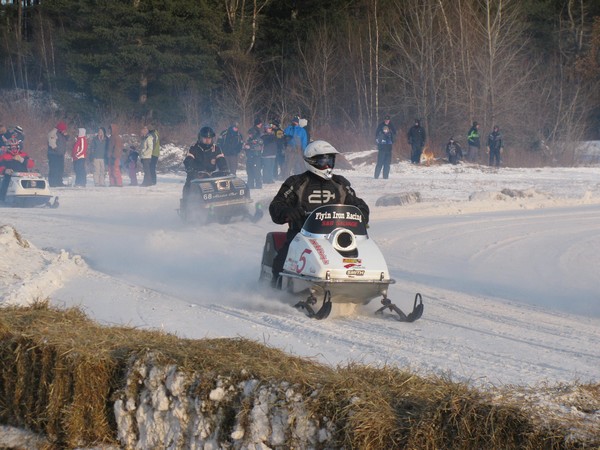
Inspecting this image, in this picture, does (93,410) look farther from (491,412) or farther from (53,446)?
(491,412)

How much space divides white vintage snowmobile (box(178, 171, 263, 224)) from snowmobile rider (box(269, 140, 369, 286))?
7.99 meters

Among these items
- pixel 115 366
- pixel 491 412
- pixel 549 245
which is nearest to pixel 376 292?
pixel 115 366

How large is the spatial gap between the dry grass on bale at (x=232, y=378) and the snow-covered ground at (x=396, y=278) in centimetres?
116

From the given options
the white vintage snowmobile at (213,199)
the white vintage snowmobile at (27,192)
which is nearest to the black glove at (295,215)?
the white vintage snowmobile at (213,199)

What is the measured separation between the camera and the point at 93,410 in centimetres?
531

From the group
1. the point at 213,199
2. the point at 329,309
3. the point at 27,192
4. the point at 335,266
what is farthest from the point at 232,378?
the point at 27,192

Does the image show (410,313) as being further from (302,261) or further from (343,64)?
(343,64)

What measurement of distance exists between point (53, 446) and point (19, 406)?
447mm

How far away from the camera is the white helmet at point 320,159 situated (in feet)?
33.1

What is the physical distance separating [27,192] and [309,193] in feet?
44.9

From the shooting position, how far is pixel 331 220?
31.9 ft

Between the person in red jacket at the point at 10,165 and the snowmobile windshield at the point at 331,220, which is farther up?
the person in red jacket at the point at 10,165

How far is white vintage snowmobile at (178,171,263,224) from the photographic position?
18078mm

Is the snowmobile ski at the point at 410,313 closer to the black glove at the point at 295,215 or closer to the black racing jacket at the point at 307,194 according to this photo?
the black racing jacket at the point at 307,194
